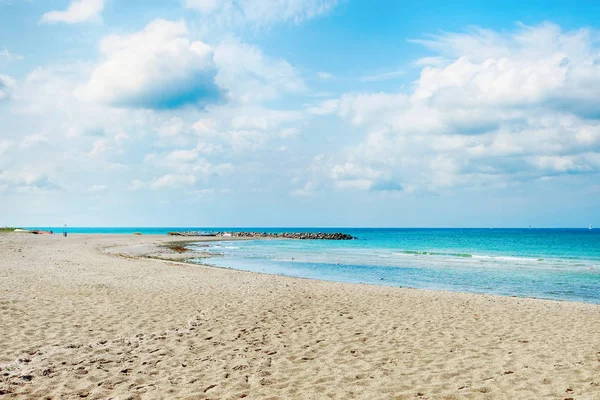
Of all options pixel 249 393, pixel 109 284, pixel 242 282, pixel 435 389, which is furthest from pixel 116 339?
pixel 242 282

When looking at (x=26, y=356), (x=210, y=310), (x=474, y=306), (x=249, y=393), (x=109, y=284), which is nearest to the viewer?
(x=249, y=393)

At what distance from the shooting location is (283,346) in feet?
Answer: 29.1

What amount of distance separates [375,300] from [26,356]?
35.0ft

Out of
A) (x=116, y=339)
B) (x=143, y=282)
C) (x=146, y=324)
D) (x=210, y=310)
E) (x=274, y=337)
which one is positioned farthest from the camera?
(x=143, y=282)

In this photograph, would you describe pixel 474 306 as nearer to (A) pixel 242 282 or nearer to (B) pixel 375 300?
(B) pixel 375 300

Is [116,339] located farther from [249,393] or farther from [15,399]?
[249,393]

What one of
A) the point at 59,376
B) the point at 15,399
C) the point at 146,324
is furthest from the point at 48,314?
the point at 15,399

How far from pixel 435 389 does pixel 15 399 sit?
20.1 ft

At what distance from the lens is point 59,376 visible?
6832mm

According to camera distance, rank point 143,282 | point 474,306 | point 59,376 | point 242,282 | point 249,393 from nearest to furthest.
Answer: point 249,393
point 59,376
point 474,306
point 143,282
point 242,282

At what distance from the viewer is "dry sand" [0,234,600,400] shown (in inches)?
259

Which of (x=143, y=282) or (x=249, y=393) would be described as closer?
(x=249, y=393)

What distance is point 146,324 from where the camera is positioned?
10.4m

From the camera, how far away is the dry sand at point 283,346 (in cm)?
657
